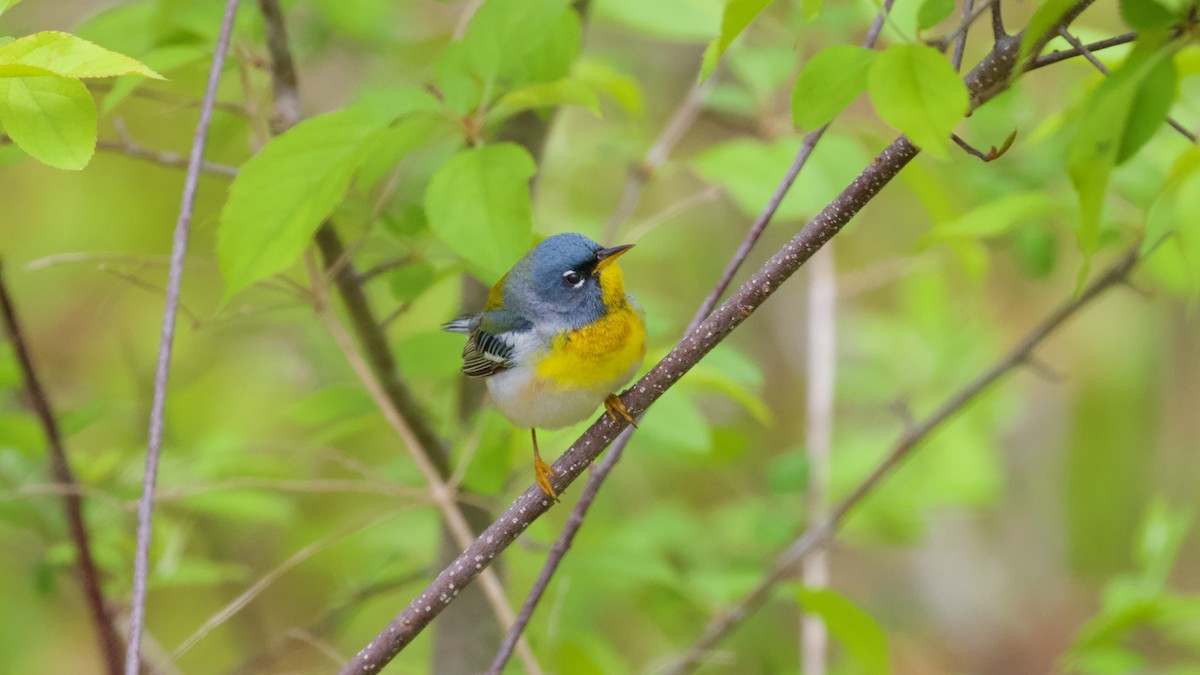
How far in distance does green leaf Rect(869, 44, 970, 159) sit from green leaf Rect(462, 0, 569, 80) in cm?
62

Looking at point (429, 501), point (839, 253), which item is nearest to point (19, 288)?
point (429, 501)

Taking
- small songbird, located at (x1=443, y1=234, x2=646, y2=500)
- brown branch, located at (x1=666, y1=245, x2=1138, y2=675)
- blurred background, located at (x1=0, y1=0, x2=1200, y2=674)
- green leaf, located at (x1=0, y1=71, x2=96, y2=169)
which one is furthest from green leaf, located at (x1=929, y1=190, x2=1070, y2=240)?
green leaf, located at (x1=0, y1=71, x2=96, y2=169)

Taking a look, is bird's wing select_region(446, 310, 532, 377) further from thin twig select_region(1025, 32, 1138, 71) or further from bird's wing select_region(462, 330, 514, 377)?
thin twig select_region(1025, 32, 1138, 71)

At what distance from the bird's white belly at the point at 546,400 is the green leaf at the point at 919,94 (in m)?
0.85

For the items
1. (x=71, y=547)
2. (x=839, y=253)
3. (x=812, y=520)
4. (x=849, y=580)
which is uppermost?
(x=839, y=253)

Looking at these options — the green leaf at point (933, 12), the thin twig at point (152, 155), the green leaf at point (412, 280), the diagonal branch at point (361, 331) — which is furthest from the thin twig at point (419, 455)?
the green leaf at point (933, 12)

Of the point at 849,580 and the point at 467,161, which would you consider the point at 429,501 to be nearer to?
the point at 467,161

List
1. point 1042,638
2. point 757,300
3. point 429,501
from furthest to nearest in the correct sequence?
point 1042,638 → point 429,501 → point 757,300

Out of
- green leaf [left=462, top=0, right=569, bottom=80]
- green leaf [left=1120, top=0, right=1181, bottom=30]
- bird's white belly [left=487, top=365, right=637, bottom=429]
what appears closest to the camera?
green leaf [left=1120, top=0, right=1181, bottom=30]

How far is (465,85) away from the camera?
4.79ft

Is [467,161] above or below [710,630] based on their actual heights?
above

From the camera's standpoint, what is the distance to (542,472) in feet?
5.75

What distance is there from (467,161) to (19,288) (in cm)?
261

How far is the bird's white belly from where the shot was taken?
66.8 inches
